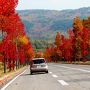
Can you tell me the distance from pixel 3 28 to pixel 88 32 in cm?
6156

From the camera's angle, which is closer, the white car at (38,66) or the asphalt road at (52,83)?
the asphalt road at (52,83)

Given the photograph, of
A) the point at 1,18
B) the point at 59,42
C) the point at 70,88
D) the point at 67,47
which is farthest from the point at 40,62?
the point at 59,42

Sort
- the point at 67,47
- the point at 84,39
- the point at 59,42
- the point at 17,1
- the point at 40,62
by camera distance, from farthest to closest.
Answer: the point at 59,42
the point at 67,47
the point at 84,39
the point at 17,1
the point at 40,62

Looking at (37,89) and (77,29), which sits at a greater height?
(77,29)

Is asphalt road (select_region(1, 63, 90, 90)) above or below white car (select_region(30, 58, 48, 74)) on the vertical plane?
below

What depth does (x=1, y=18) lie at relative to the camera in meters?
40.0

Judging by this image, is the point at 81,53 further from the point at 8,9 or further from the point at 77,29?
the point at 8,9

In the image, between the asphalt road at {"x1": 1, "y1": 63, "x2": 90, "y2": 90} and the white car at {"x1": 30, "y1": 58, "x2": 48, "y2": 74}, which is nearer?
the asphalt road at {"x1": 1, "y1": 63, "x2": 90, "y2": 90}

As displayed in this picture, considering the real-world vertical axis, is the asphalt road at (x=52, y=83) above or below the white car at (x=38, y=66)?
below

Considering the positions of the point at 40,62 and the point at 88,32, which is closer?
the point at 40,62

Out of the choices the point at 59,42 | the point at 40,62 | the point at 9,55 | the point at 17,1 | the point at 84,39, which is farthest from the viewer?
the point at 59,42

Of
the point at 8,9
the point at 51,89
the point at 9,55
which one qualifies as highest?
the point at 8,9

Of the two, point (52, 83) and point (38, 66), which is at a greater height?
point (38, 66)

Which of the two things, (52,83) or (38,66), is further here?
(38,66)
